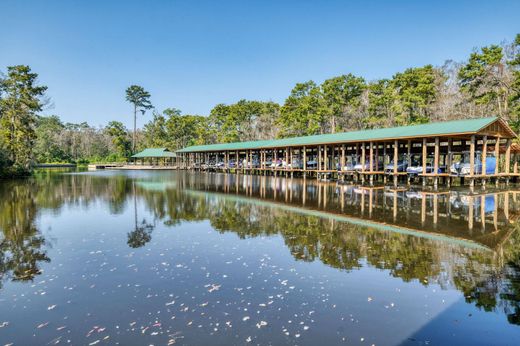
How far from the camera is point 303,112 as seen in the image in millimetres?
50312

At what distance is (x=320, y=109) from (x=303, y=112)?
3994mm

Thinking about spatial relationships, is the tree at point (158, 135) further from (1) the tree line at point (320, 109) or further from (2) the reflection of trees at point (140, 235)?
(2) the reflection of trees at point (140, 235)

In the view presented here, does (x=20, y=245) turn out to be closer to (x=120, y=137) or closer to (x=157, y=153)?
(x=157, y=153)

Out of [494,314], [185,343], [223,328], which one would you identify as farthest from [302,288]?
[494,314]

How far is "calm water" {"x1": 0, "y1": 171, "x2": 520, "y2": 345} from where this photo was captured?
13.9 ft

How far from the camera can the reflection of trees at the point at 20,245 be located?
6504 mm

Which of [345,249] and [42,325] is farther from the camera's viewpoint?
[345,249]

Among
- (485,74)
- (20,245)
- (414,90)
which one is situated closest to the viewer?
(20,245)

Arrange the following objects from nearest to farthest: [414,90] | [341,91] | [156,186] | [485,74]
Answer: [156,186], [485,74], [414,90], [341,91]

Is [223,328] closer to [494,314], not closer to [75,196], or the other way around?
[494,314]

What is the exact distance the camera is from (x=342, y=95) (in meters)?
46.8

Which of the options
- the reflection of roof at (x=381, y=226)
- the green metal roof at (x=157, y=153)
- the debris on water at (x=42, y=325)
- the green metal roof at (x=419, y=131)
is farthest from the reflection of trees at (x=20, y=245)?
the green metal roof at (x=157, y=153)

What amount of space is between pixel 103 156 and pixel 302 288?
289ft

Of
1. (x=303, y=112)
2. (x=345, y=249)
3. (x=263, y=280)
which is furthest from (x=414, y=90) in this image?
(x=263, y=280)
